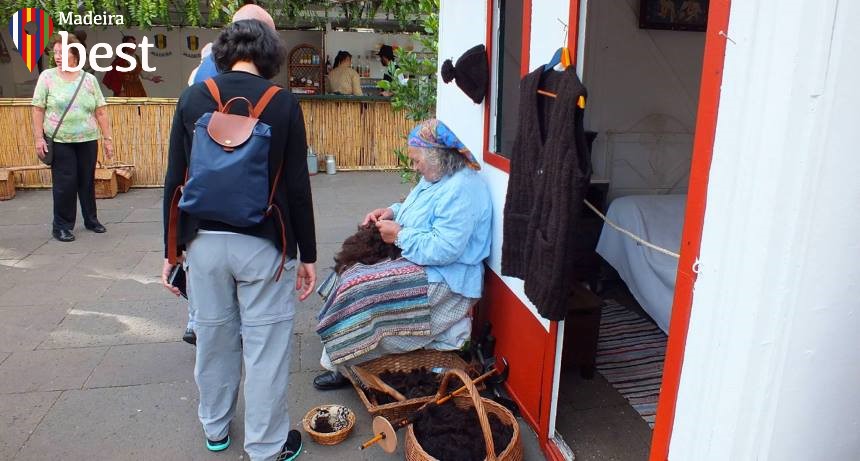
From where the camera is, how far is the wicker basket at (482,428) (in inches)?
88.2

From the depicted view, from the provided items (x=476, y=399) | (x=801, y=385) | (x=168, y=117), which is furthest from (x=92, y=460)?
(x=168, y=117)

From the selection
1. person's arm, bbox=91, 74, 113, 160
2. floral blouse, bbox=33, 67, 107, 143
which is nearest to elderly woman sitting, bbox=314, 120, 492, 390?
floral blouse, bbox=33, 67, 107, 143

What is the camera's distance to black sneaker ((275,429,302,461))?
265 cm

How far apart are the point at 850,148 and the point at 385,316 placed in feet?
7.09

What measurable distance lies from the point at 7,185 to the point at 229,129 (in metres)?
6.93

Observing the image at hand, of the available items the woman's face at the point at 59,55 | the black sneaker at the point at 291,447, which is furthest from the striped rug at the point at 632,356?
the woman's face at the point at 59,55

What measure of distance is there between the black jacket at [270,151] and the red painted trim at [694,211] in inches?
55.0

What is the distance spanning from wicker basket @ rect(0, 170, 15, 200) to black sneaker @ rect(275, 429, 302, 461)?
6.65 m

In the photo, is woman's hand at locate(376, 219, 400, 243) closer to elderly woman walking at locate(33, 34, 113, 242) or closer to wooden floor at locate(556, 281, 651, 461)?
wooden floor at locate(556, 281, 651, 461)

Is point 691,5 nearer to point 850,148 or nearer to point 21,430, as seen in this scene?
point 850,148

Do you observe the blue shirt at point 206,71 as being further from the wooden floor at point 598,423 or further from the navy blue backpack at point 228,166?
the wooden floor at point 598,423

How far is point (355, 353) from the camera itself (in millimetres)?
2986

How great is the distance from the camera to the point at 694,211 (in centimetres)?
152

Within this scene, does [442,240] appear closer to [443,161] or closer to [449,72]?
[443,161]
